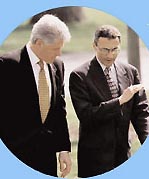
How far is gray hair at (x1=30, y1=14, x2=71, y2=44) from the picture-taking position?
2670mm

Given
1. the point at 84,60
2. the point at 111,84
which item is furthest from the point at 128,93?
the point at 84,60

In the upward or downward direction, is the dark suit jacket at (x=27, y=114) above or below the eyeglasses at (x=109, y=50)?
below

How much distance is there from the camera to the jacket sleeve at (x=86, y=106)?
8.83 feet

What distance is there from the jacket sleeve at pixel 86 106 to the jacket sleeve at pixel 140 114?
7cm

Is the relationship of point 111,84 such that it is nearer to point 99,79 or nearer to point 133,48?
point 99,79

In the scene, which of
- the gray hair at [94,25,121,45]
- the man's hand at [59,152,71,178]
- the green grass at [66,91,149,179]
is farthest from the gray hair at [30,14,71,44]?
the man's hand at [59,152,71,178]

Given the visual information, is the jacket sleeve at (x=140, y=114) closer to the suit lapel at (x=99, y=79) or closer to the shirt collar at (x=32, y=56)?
the suit lapel at (x=99, y=79)

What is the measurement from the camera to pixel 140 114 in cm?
273

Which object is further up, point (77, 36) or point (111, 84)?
point (77, 36)

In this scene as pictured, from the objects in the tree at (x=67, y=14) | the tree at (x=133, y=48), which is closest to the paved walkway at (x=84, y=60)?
the tree at (x=133, y=48)

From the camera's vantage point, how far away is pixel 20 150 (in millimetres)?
2684

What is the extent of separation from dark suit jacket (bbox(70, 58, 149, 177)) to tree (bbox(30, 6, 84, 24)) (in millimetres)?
157

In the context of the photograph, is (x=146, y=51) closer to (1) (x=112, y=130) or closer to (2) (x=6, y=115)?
(1) (x=112, y=130)

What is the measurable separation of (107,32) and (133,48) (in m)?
0.11
